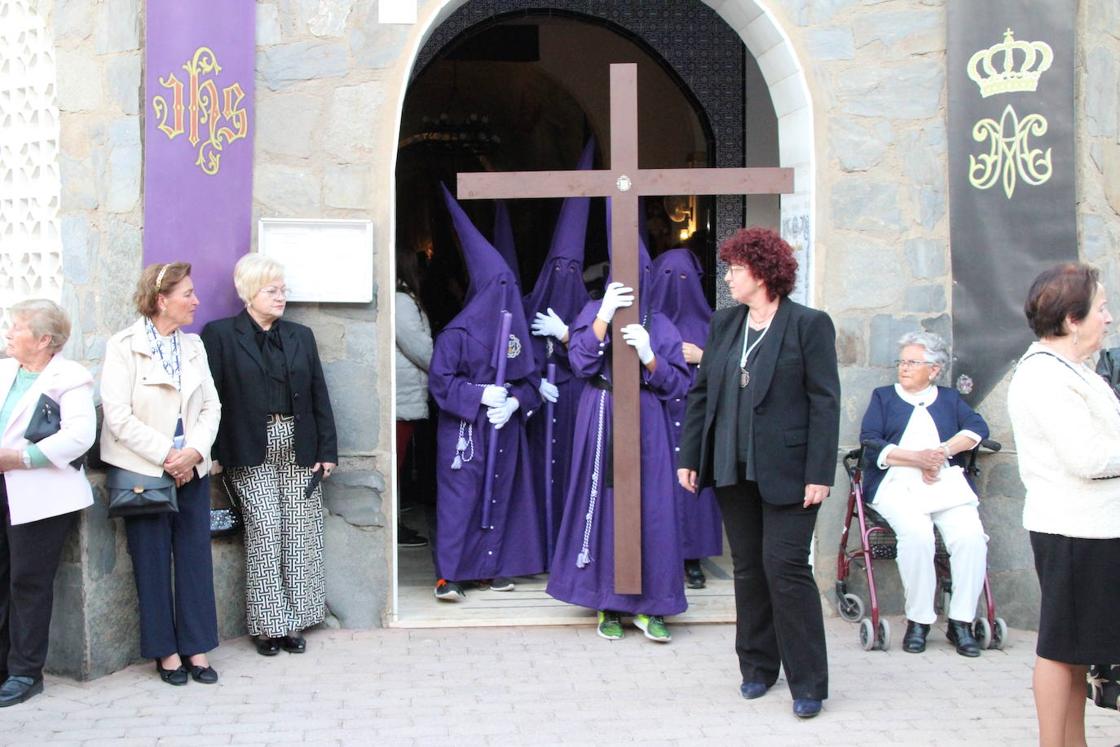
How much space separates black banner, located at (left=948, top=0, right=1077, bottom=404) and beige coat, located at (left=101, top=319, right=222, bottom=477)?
10.0 feet

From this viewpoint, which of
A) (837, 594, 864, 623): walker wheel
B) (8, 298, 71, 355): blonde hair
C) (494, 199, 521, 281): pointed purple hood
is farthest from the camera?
(494, 199, 521, 281): pointed purple hood

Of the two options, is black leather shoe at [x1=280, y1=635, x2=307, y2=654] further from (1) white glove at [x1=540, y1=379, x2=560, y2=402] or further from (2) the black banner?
(2) the black banner

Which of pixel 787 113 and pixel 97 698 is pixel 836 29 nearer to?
pixel 787 113

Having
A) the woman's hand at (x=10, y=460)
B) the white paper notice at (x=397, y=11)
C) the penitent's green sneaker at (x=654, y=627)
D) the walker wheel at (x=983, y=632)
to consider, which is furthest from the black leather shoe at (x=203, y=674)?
the walker wheel at (x=983, y=632)

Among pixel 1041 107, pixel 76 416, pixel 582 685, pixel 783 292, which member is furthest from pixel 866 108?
pixel 76 416

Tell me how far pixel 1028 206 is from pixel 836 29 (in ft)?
3.52

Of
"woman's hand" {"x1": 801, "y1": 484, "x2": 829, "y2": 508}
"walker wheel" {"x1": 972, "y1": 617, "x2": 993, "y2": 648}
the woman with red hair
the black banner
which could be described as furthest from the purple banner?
"walker wheel" {"x1": 972, "y1": 617, "x2": 993, "y2": 648}

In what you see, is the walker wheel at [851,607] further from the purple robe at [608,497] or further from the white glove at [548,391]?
the white glove at [548,391]

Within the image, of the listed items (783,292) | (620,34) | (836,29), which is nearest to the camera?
(783,292)

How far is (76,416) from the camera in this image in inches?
177

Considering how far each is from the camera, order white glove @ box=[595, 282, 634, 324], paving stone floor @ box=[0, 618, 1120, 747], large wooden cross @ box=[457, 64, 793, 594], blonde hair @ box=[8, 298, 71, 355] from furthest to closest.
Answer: white glove @ box=[595, 282, 634, 324] < large wooden cross @ box=[457, 64, 793, 594] < blonde hair @ box=[8, 298, 71, 355] < paving stone floor @ box=[0, 618, 1120, 747]

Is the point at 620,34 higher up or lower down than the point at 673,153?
higher up

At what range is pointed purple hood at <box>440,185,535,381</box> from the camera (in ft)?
19.3

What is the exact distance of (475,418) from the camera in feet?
19.2
